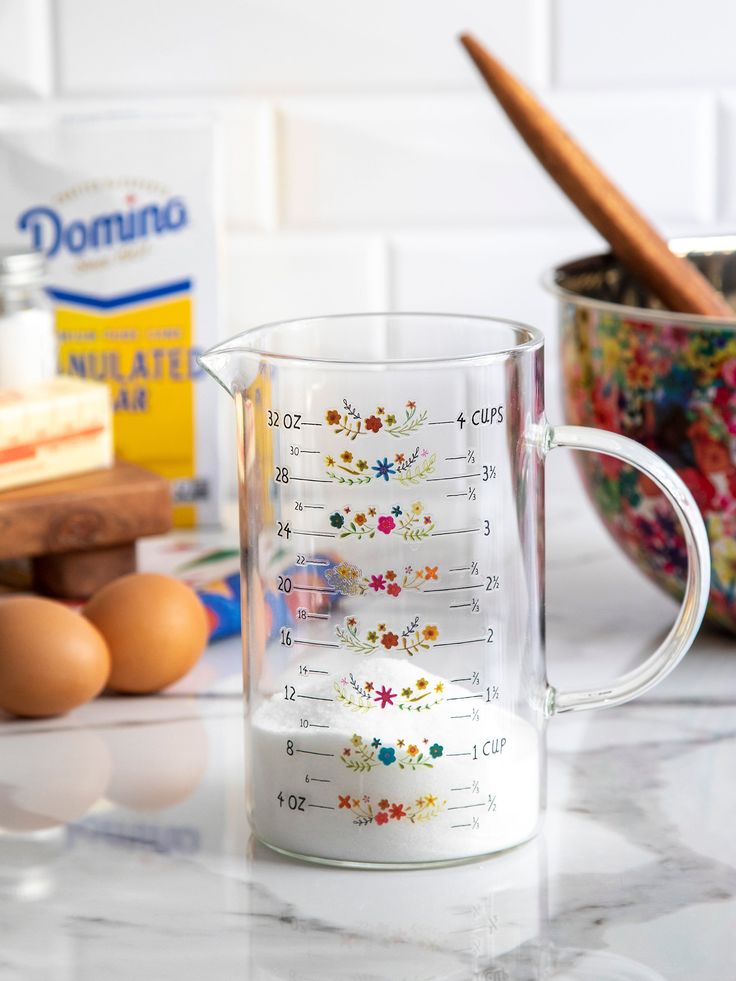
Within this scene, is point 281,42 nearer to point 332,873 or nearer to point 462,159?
point 462,159

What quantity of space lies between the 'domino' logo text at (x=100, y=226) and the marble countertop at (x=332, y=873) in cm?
40

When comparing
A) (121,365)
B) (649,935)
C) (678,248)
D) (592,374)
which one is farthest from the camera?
(121,365)

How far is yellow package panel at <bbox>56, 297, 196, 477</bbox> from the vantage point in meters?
1.06

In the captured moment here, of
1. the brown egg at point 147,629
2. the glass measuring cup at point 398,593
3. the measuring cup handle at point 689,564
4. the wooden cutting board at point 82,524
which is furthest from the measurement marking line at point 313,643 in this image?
the wooden cutting board at point 82,524

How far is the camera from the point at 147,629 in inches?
29.9

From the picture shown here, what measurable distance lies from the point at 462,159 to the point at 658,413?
0.42 meters

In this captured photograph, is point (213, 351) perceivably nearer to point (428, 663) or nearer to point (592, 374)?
point (428, 663)

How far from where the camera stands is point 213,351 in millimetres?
569

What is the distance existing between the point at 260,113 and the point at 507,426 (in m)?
0.64

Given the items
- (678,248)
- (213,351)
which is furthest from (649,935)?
(678,248)

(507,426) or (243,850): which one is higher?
(507,426)

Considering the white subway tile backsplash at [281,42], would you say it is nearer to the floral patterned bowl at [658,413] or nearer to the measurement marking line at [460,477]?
the floral patterned bowl at [658,413]

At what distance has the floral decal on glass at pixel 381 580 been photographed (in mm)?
546

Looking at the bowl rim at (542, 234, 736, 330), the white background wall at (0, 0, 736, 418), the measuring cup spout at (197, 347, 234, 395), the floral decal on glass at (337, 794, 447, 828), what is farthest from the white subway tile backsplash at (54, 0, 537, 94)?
the floral decal on glass at (337, 794, 447, 828)
